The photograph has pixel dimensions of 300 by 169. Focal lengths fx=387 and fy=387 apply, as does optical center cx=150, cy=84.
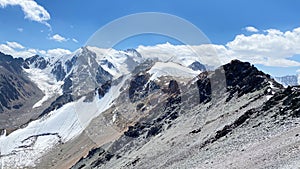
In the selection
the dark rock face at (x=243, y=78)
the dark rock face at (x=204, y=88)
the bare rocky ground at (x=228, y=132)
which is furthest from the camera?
the dark rock face at (x=204, y=88)

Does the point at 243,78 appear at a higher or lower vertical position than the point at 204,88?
lower

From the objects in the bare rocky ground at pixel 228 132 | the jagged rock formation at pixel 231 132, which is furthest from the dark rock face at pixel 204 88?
the jagged rock formation at pixel 231 132

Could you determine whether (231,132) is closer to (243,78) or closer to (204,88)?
(243,78)

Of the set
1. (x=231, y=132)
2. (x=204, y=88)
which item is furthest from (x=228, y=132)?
(x=204, y=88)

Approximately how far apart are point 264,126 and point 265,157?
1501 cm

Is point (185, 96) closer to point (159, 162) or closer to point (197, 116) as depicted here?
point (197, 116)

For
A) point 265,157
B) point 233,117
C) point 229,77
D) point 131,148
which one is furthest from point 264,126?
point 229,77

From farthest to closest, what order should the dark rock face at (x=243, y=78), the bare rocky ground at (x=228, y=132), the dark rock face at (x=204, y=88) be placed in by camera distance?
the dark rock face at (x=204, y=88) → the dark rock face at (x=243, y=78) → the bare rocky ground at (x=228, y=132)

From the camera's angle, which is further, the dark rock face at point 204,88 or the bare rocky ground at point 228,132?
the dark rock face at point 204,88

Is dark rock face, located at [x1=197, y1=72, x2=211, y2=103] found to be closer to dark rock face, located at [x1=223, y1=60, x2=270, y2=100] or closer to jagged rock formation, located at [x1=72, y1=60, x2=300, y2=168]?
jagged rock formation, located at [x1=72, y1=60, x2=300, y2=168]

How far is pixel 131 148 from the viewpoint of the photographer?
10181 centimetres

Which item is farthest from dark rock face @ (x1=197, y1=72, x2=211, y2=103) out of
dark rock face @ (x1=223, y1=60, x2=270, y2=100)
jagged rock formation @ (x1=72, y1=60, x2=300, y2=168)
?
dark rock face @ (x1=223, y1=60, x2=270, y2=100)

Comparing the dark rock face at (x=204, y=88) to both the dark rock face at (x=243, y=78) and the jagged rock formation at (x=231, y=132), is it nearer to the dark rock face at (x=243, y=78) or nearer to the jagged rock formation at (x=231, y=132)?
the jagged rock formation at (x=231, y=132)

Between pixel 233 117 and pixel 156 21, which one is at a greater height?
pixel 156 21
